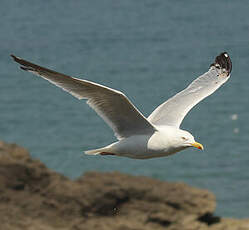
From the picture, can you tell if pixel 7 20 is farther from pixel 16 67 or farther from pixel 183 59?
pixel 183 59

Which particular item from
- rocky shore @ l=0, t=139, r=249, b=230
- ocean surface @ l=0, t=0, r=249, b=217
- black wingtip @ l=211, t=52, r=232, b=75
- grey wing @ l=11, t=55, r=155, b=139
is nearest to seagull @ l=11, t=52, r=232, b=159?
grey wing @ l=11, t=55, r=155, b=139

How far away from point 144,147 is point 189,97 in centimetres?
216

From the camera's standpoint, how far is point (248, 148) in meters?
20.7

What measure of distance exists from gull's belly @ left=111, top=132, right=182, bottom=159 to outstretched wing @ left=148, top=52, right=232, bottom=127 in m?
0.95

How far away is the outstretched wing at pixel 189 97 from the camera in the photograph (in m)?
10.2

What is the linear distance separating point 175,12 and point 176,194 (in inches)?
1189

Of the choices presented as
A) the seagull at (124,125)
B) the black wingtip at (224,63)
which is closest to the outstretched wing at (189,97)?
the black wingtip at (224,63)

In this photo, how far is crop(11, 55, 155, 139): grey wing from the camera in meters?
8.23

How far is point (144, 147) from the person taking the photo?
8.95 metres

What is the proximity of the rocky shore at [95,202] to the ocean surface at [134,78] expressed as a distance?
4.28 meters

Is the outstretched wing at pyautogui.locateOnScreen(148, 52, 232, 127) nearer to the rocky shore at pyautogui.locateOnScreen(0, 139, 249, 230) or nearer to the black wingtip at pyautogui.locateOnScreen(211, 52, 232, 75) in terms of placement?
the black wingtip at pyautogui.locateOnScreen(211, 52, 232, 75)

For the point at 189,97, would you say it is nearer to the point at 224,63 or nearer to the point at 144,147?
the point at 224,63

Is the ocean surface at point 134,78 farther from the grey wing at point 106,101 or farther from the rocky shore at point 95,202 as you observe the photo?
the grey wing at point 106,101

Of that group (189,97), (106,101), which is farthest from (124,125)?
(189,97)
